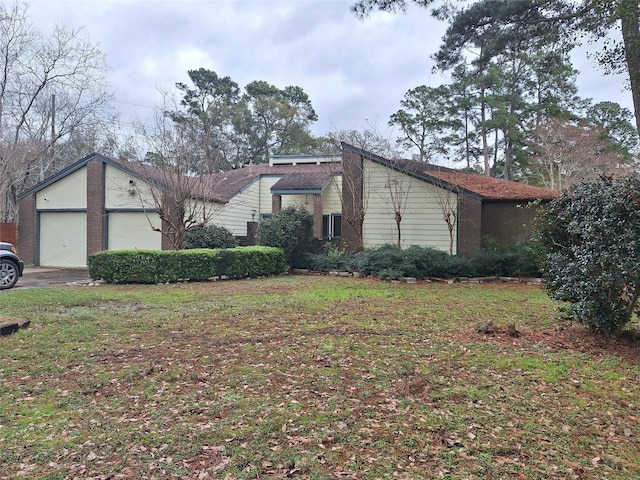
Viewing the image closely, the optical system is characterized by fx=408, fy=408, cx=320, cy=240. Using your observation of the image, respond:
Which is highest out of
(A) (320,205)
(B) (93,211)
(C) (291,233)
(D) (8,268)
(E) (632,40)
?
(E) (632,40)

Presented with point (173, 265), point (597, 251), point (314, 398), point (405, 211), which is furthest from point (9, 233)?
point (597, 251)

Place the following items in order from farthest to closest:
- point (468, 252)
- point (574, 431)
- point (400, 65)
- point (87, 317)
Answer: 1. point (400, 65)
2. point (468, 252)
3. point (87, 317)
4. point (574, 431)

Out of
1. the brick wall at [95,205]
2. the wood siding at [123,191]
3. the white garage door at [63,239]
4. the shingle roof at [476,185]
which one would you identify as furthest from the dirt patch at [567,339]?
the white garage door at [63,239]

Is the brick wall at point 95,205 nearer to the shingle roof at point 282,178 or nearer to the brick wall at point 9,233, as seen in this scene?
the brick wall at point 9,233

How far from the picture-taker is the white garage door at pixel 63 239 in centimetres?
1625

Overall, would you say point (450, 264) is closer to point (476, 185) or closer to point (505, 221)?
point (505, 221)

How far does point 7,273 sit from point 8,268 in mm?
119

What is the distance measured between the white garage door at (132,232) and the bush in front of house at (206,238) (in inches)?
67.2

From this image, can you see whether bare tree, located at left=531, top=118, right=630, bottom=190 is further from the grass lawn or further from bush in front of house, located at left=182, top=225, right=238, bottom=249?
the grass lawn

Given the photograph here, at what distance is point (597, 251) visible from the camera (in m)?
4.73

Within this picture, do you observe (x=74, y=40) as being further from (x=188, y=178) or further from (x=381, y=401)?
(x=381, y=401)

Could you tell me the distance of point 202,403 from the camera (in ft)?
10.9

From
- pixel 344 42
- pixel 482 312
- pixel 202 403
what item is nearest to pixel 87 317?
pixel 202 403

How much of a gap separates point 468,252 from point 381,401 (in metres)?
11.1
